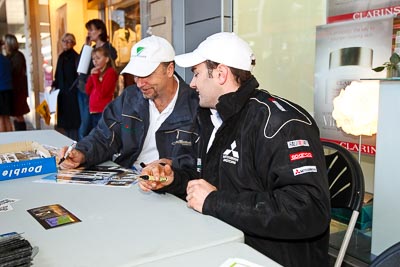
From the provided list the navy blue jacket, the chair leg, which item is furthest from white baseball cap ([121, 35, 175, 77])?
the chair leg

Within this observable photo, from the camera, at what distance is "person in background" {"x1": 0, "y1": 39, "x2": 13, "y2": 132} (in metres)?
5.48

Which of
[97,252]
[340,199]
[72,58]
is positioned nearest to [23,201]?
[97,252]

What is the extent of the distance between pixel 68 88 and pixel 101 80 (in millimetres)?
1086

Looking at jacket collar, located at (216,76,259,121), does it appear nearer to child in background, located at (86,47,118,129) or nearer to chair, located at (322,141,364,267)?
chair, located at (322,141,364,267)

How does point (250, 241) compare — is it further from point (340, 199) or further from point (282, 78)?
point (282, 78)

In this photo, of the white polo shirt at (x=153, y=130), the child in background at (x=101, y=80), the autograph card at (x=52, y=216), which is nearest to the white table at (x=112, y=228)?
the autograph card at (x=52, y=216)

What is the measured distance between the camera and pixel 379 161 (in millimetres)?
1977

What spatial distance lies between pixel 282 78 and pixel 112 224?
215cm

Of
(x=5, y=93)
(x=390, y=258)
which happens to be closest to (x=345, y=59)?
(x=390, y=258)

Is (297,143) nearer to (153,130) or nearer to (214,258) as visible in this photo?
(214,258)

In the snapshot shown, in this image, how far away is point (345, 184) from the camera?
1365 mm

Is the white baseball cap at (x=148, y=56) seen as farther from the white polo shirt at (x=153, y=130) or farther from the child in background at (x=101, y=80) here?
the child in background at (x=101, y=80)

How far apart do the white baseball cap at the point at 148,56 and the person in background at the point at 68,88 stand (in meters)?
3.03

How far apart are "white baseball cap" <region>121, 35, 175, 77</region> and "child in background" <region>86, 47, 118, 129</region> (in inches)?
77.9
